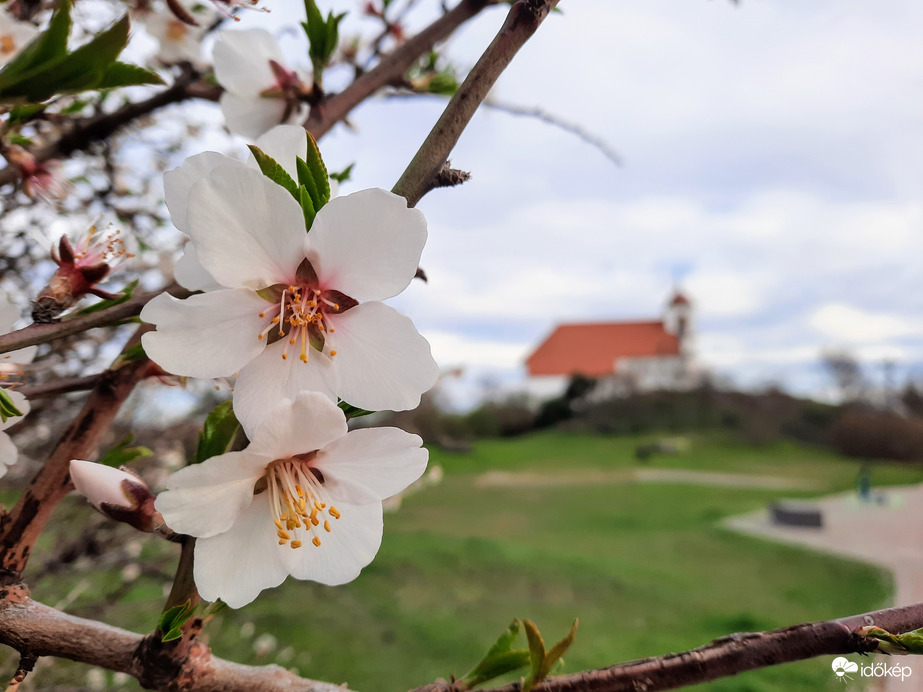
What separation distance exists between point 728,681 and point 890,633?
413 cm

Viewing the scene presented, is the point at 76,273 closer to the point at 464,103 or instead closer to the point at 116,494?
the point at 116,494

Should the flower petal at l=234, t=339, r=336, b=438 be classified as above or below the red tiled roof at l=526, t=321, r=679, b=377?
above

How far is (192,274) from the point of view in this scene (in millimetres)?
364

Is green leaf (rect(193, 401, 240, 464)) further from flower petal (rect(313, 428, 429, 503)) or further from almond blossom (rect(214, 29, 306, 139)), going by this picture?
almond blossom (rect(214, 29, 306, 139))

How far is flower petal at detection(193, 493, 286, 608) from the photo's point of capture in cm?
33

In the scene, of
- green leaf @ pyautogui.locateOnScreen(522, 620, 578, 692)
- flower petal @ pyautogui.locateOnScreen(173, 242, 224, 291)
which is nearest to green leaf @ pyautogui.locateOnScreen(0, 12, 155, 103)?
flower petal @ pyautogui.locateOnScreen(173, 242, 224, 291)

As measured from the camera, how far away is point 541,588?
4699 mm

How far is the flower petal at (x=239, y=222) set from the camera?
302 mm

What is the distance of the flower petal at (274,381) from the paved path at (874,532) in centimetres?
511

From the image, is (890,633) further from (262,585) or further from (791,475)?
(791,475)

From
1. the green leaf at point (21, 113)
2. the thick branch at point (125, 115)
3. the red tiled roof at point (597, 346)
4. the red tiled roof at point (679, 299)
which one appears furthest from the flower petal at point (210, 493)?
the red tiled roof at point (679, 299)

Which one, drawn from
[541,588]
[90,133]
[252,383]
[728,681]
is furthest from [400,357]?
[541,588]

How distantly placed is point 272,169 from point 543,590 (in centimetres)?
479

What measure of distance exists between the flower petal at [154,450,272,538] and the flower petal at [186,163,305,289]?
0.09 meters
